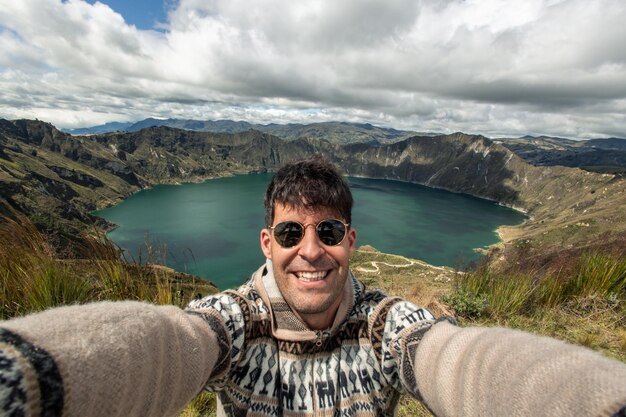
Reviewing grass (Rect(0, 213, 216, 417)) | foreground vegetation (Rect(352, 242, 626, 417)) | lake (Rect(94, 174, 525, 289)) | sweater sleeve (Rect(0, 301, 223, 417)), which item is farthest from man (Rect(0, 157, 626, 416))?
lake (Rect(94, 174, 525, 289))

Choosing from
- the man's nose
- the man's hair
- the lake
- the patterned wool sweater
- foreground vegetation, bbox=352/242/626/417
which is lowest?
the lake

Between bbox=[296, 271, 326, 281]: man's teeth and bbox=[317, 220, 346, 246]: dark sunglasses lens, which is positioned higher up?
bbox=[317, 220, 346, 246]: dark sunglasses lens

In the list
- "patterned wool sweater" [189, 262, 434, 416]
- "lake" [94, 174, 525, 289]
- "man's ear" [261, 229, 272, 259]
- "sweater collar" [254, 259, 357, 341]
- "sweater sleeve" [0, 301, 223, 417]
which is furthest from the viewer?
"lake" [94, 174, 525, 289]

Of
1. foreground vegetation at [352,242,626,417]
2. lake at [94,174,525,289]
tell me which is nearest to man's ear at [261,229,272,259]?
foreground vegetation at [352,242,626,417]

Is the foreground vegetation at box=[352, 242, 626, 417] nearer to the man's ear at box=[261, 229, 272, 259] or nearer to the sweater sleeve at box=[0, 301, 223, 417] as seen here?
the man's ear at box=[261, 229, 272, 259]

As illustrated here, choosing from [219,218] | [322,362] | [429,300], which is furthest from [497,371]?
[219,218]

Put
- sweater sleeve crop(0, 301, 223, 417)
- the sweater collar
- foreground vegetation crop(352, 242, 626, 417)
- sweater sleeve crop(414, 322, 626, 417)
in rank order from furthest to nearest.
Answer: foreground vegetation crop(352, 242, 626, 417) → the sweater collar → sweater sleeve crop(414, 322, 626, 417) → sweater sleeve crop(0, 301, 223, 417)

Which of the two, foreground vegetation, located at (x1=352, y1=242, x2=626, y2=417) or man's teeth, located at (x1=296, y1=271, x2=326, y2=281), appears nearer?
man's teeth, located at (x1=296, y1=271, x2=326, y2=281)

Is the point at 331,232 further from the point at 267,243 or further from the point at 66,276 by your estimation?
the point at 66,276
